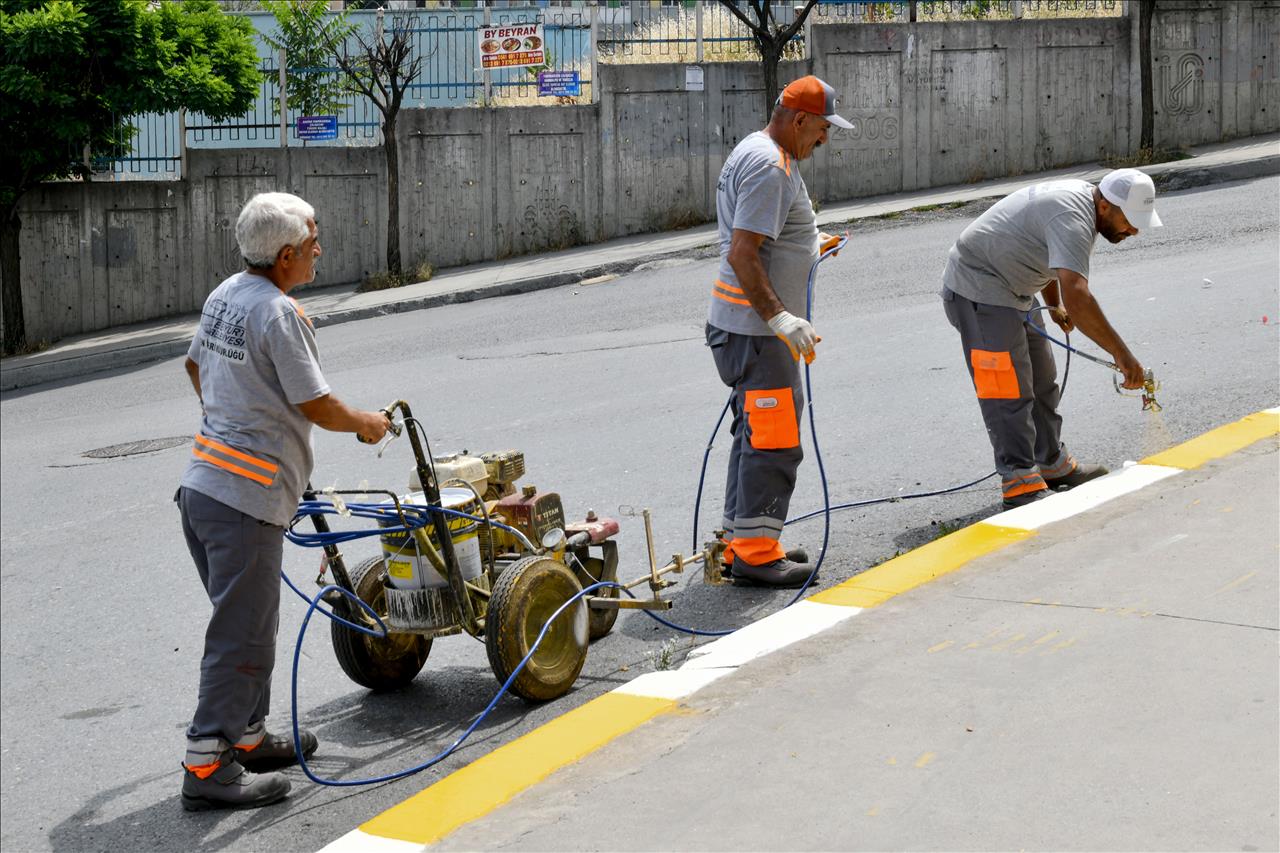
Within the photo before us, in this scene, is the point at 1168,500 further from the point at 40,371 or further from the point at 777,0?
the point at 777,0

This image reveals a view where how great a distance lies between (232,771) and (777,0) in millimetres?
19029

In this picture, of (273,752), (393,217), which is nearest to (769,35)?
(393,217)

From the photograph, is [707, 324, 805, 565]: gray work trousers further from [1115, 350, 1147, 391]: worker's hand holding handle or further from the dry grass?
the dry grass

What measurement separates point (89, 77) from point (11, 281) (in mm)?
3143

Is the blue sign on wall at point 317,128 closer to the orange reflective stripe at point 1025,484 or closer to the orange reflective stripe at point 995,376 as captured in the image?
the orange reflective stripe at point 995,376

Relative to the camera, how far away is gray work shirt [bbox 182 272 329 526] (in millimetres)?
4234

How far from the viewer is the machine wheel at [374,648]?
5086 millimetres

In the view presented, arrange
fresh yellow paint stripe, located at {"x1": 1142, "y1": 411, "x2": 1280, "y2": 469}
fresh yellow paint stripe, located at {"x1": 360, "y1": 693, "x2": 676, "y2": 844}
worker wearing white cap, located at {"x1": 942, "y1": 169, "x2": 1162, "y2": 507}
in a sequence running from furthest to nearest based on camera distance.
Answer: fresh yellow paint stripe, located at {"x1": 1142, "y1": 411, "x2": 1280, "y2": 469}, worker wearing white cap, located at {"x1": 942, "y1": 169, "x2": 1162, "y2": 507}, fresh yellow paint stripe, located at {"x1": 360, "y1": 693, "x2": 676, "y2": 844}

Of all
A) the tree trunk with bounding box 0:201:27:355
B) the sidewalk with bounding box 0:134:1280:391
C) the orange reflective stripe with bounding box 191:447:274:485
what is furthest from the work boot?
the tree trunk with bounding box 0:201:27:355

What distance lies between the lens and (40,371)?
17266 millimetres

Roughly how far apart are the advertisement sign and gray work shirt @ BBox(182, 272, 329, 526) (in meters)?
17.1

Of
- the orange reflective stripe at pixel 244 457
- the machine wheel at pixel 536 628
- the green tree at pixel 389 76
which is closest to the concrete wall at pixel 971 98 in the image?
the green tree at pixel 389 76

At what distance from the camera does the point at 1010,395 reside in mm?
6344

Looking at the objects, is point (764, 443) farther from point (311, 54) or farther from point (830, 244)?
point (311, 54)
